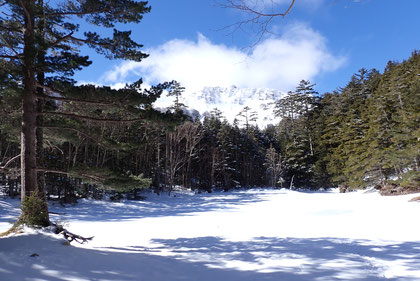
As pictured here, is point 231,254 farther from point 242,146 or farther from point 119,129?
point 242,146

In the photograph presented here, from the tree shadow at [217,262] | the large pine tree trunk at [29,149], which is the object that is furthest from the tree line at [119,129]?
the tree shadow at [217,262]

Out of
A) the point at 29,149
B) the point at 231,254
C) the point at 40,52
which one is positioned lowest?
the point at 231,254

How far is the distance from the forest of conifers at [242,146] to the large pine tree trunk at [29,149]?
0.32m

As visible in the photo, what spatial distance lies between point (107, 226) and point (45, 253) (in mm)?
5534

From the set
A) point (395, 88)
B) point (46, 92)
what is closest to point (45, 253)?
point (46, 92)

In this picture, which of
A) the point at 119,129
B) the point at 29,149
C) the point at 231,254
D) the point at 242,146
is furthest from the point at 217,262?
the point at 242,146

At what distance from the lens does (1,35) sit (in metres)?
4.75

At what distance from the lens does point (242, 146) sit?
3947 cm

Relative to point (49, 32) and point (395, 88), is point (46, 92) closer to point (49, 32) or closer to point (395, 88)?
point (49, 32)

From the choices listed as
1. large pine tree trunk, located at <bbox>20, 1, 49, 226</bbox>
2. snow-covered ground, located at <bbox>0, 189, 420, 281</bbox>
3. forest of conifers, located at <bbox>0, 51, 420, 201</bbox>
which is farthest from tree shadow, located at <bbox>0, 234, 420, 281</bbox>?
forest of conifers, located at <bbox>0, 51, 420, 201</bbox>

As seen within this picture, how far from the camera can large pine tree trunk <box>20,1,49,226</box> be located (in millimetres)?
4984

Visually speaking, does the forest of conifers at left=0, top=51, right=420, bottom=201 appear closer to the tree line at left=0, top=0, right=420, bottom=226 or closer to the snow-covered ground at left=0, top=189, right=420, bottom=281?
the tree line at left=0, top=0, right=420, bottom=226

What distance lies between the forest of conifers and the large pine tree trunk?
317 millimetres

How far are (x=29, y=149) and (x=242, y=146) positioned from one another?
35602 millimetres
